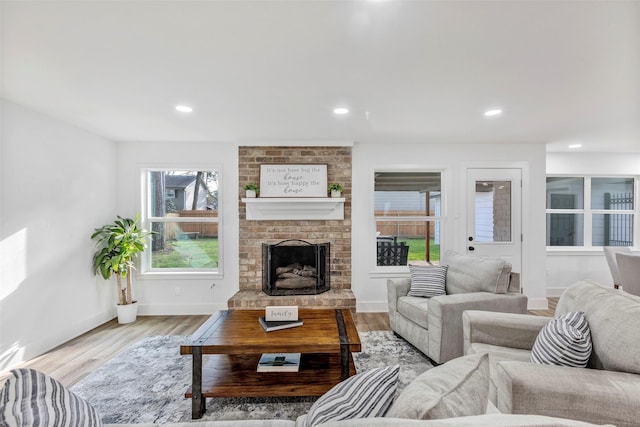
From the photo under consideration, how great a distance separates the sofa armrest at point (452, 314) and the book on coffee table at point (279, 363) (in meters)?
1.18

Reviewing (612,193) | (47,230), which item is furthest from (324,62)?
(612,193)

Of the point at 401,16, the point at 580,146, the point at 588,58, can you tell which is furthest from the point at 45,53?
the point at 580,146

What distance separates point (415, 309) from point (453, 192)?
209 cm

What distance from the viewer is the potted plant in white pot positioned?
11.6 feet

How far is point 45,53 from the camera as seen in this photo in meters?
1.83

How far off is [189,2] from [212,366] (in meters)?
2.28

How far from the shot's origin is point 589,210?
5.07 meters

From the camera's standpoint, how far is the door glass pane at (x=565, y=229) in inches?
200

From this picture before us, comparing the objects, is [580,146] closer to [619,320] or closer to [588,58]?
[588,58]

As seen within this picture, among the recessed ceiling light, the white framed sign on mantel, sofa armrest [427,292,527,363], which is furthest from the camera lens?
the white framed sign on mantel

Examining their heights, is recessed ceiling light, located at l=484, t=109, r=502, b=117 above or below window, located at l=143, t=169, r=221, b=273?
above

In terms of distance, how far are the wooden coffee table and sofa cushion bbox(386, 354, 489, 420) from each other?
1.12m

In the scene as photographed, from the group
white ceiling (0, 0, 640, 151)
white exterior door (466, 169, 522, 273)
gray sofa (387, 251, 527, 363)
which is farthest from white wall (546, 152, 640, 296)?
gray sofa (387, 251, 527, 363)

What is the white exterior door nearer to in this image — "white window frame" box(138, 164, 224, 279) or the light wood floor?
the light wood floor
